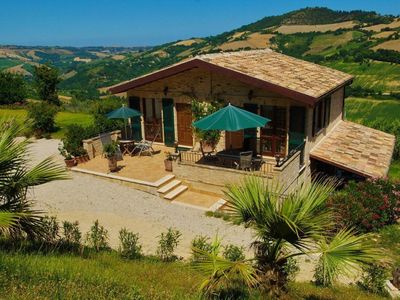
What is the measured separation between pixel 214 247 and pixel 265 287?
112 centimetres

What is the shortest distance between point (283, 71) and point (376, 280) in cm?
1159

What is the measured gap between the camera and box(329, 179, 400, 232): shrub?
1256 centimetres

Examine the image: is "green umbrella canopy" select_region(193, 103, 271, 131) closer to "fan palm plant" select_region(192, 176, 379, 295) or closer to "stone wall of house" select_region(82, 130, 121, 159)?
"stone wall of house" select_region(82, 130, 121, 159)

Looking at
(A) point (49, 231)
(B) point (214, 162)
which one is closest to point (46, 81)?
(B) point (214, 162)

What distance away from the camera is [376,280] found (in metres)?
9.12

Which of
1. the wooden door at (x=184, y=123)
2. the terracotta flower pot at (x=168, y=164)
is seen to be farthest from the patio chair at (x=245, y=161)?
the wooden door at (x=184, y=123)

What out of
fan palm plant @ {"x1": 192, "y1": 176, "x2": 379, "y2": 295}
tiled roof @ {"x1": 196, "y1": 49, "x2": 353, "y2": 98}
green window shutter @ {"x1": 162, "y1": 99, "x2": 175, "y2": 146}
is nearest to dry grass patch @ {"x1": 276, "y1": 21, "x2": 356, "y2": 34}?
tiled roof @ {"x1": 196, "y1": 49, "x2": 353, "y2": 98}

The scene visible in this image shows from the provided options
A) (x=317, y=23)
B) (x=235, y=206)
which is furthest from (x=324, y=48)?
(x=235, y=206)

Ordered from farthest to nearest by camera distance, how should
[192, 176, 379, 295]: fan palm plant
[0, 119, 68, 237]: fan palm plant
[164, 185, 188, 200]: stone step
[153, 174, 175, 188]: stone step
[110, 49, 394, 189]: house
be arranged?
[110, 49, 394, 189]: house < [153, 174, 175, 188]: stone step < [164, 185, 188, 200]: stone step < [0, 119, 68, 237]: fan palm plant < [192, 176, 379, 295]: fan palm plant

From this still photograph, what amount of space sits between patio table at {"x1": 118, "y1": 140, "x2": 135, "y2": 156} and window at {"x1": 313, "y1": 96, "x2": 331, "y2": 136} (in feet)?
Answer: 28.9

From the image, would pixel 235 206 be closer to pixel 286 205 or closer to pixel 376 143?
pixel 286 205

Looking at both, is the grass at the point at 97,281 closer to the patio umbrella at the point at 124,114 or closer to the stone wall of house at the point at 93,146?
the patio umbrella at the point at 124,114

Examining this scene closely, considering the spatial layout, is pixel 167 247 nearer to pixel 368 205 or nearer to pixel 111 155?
pixel 368 205

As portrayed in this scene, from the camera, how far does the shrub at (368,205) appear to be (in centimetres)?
1256
